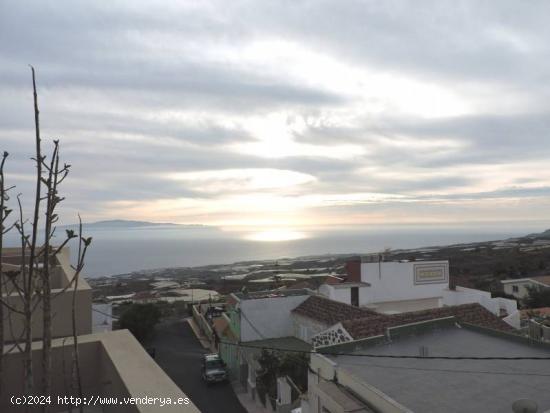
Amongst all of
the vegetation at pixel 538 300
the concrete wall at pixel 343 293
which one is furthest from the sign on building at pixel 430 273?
the vegetation at pixel 538 300

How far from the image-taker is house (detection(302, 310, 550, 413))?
8.20 meters

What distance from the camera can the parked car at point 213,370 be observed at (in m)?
18.9

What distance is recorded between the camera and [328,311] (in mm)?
18547

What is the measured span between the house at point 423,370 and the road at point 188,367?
6.88 meters

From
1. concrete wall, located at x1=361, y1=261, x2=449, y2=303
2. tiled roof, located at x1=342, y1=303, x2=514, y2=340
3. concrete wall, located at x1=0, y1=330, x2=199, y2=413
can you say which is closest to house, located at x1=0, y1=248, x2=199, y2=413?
concrete wall, located at x1=0, y1=330, x2=199, y2=413

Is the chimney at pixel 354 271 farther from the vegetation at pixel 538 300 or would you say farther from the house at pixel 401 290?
the vegetation at pixel 538 300

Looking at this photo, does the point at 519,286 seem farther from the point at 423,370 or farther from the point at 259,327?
the point at 423,370

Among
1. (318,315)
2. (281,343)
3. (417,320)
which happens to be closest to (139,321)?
(281,343)

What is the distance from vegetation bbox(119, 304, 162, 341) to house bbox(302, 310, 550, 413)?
18240 millimetres

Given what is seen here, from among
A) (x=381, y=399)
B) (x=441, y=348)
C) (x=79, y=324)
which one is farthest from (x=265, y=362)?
(x=79, y=324)

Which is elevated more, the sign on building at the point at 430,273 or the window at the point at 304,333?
the sign on building at the point at 430,273

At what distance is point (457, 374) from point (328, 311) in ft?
30.3

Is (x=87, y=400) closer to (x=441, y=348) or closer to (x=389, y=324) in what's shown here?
(x=441, y=348)

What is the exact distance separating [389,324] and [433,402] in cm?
549
